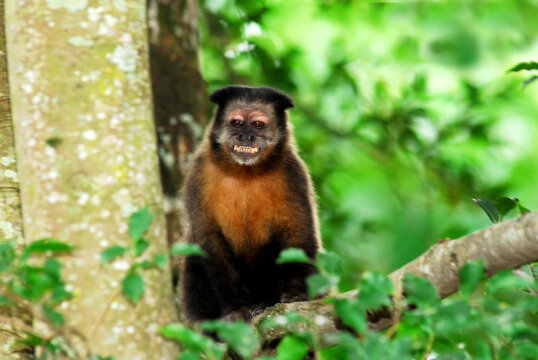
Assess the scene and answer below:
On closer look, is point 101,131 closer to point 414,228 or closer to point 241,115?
point 241,115

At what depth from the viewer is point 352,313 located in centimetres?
240

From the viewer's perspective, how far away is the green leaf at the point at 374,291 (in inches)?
95.6

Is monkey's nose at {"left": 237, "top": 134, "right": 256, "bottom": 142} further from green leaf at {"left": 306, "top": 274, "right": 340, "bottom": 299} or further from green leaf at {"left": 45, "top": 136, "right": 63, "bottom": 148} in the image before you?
green leaf at {"left": 306, "top": 274, "right": 340, "bottom": 299}

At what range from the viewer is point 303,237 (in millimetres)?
5816

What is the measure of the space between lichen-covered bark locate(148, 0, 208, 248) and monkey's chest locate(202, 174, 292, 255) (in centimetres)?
45

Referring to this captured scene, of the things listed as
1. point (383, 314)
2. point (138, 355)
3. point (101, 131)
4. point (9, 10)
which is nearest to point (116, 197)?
point (101, 131)

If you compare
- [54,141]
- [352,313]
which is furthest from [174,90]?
[352,313]

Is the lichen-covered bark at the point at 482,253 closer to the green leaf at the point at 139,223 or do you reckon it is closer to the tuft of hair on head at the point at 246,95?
the green leaf at the point at 139,223

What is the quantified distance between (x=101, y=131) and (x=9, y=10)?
779 mm

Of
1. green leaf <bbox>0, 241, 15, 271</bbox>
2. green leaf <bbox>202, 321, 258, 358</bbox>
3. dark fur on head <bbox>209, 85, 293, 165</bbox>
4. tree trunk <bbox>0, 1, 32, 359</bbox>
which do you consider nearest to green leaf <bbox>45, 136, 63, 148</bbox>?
green leaf <bbox>0, 241, 15, 271</bbox>

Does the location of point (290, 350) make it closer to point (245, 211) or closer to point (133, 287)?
point (133, 287)

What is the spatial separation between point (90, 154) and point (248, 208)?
10.4 feet

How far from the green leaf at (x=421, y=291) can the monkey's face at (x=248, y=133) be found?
3.67m

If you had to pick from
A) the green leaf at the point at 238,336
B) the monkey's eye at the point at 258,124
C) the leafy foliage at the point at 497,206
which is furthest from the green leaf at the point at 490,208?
the monkey's eye at the point at 258,124
